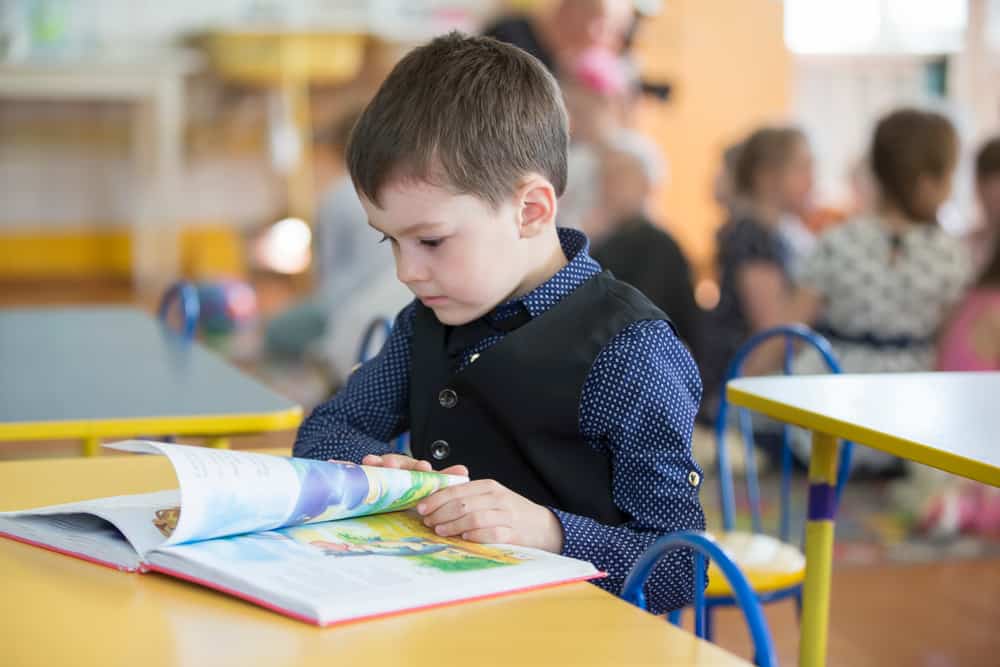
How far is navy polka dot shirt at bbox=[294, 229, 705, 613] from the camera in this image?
3.33 ft

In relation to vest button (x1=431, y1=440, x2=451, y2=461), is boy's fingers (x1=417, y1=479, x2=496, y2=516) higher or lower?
higher

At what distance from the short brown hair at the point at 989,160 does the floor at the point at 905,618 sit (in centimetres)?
100

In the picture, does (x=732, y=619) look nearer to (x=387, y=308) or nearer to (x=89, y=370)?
(x=387, y=308)

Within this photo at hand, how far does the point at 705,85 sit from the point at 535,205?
22.5ft

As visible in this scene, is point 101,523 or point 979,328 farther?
point 979,328

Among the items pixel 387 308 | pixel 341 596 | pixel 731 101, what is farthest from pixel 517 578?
pixel 731 101

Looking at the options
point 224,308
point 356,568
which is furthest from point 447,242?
point 224,308

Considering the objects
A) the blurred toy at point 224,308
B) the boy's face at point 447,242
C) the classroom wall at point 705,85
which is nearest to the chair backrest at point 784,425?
the boy's face at point 447,242

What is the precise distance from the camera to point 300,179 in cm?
697

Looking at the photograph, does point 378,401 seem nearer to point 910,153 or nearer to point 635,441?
point 635,441

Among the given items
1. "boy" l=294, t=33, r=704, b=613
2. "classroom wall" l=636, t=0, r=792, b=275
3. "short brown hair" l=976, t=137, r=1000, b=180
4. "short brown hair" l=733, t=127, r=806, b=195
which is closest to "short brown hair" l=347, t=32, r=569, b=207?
"boy" l=294, t=33, r=704, b=613

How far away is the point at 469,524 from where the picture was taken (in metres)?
0.91

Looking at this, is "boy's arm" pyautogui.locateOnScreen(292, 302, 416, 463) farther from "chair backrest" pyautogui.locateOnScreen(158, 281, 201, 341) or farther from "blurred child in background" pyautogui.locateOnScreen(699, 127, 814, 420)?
"blurred child in background" pyautogui.locateOnScreen(699, 127, 814, 420)

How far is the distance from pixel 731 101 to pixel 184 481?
731cm
